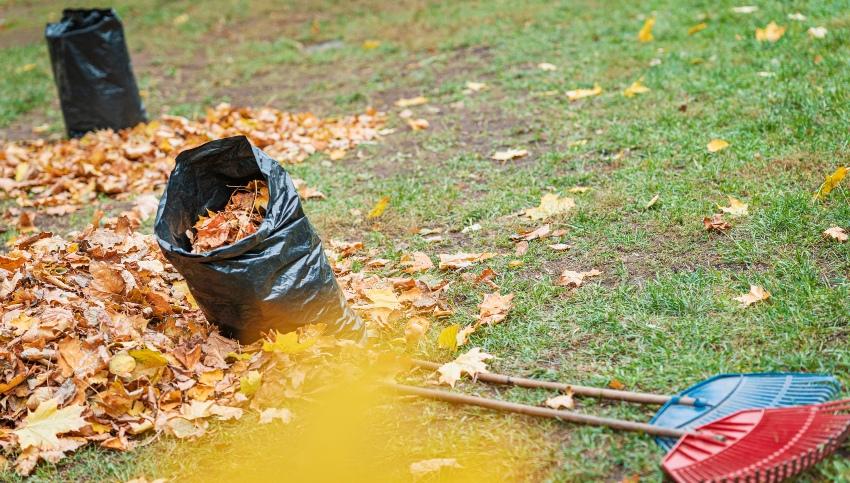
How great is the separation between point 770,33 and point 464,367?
4.36 m

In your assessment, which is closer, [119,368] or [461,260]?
[119,368]

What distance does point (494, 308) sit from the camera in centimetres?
305

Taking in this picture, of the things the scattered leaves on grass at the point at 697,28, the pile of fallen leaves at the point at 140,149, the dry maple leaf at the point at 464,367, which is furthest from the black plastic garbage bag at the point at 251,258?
the scattered leaves on grass at the point at 697,28

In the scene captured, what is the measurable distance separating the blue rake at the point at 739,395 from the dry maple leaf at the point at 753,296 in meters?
0.50

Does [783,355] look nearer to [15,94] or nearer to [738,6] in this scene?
[738,6]

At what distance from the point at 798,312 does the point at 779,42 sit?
3560 millimetres

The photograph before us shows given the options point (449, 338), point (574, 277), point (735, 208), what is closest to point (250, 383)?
point (449, 338)

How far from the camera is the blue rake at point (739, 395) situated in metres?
2.23

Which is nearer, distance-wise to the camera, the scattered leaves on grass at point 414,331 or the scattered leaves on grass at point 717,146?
the scattered leaves on grass at point 414,331

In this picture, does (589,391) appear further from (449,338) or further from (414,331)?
(414,331)

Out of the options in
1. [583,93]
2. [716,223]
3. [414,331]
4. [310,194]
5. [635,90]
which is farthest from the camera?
[583,93]

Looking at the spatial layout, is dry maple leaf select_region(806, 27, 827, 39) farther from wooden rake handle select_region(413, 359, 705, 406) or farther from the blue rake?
wooden rake handle select_region(413, 359, 705, 406)

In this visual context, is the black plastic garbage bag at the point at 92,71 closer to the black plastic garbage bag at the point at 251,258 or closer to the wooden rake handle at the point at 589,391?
the black plastic garbage bag at the point at 251,258

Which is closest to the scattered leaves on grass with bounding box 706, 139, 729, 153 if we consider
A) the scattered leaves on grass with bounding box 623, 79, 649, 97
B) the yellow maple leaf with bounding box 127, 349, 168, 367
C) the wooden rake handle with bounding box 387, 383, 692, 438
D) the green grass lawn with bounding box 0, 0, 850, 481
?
the green grass lawn with bounding box 0, 0, 850, 481
